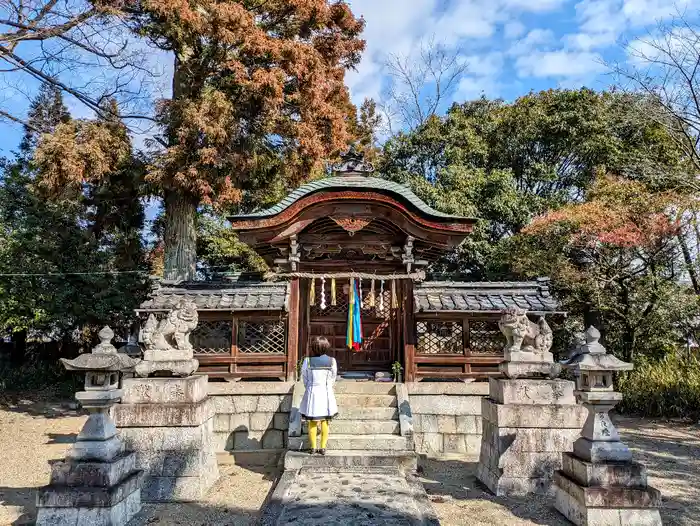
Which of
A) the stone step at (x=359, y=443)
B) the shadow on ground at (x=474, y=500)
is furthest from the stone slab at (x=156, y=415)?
the shadow on ground at (x=474, y=500)

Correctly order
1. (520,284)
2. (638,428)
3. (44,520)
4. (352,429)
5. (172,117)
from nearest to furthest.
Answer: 1. (44,520)
2. (352,429)
3. (520,284)
4. (638,428)
5. (172,117)

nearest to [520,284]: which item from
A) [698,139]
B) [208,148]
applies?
[698,139]

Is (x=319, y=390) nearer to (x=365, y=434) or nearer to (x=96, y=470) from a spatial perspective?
(x=365, y=434)

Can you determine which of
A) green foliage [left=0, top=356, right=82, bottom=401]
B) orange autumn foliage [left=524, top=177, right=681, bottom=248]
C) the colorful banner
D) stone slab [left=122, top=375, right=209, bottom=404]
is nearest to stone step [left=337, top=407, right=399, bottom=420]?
the colorful banner

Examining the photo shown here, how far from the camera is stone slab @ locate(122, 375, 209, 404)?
22.2 feet

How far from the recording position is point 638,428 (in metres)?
11.1

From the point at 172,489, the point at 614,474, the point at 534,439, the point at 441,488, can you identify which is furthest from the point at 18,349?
the point at 614,474

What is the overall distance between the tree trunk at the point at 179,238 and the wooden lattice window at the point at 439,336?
6.68 meters

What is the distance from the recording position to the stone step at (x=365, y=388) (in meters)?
9.08

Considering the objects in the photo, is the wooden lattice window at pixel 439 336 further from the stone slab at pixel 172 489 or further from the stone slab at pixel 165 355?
the stone slab at pixel 172 489

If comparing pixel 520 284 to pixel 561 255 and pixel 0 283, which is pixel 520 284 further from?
pixel 0 283

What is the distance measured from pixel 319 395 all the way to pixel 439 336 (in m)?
4.37

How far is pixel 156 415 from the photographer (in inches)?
263

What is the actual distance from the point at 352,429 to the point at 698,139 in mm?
12215
